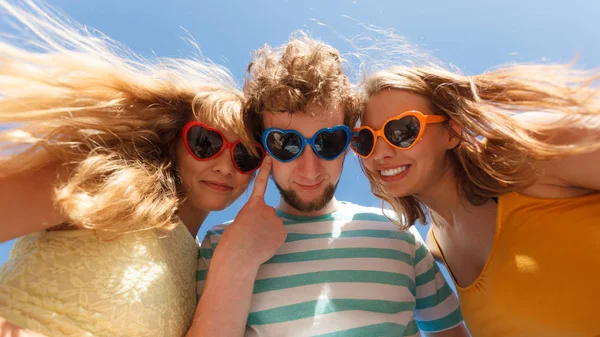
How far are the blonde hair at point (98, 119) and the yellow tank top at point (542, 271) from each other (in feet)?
5.25

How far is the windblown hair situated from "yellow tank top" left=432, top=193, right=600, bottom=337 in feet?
3.70

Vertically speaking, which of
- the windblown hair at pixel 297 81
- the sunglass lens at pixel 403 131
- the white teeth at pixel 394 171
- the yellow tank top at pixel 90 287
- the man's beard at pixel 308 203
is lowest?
the yellow tank top at pixel 90 287

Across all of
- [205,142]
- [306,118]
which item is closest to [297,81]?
[306,118]

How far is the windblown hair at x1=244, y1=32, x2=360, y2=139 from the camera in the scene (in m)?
2.35

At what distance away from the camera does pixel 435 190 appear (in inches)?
97.8

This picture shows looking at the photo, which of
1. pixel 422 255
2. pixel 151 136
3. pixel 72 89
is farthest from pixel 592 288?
pixel 72 89

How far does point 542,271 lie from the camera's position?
76.3 inches

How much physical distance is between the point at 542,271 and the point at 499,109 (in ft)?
2.85

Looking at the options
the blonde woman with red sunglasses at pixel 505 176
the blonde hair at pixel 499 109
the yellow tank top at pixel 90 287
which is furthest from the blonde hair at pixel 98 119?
the blonde hair at pixel 499 109

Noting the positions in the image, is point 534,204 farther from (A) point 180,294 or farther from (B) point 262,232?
(A) point 180,294

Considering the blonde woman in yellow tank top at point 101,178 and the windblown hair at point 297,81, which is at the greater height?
the windblown hair at point 297,81

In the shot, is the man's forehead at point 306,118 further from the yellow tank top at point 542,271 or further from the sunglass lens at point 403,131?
the yellow tank top at point 542,271

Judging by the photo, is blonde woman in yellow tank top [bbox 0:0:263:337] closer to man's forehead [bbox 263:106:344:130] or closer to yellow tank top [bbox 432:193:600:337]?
man's forehead [bbox 263:106:344:130]

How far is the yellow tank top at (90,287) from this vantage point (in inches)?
66.6
